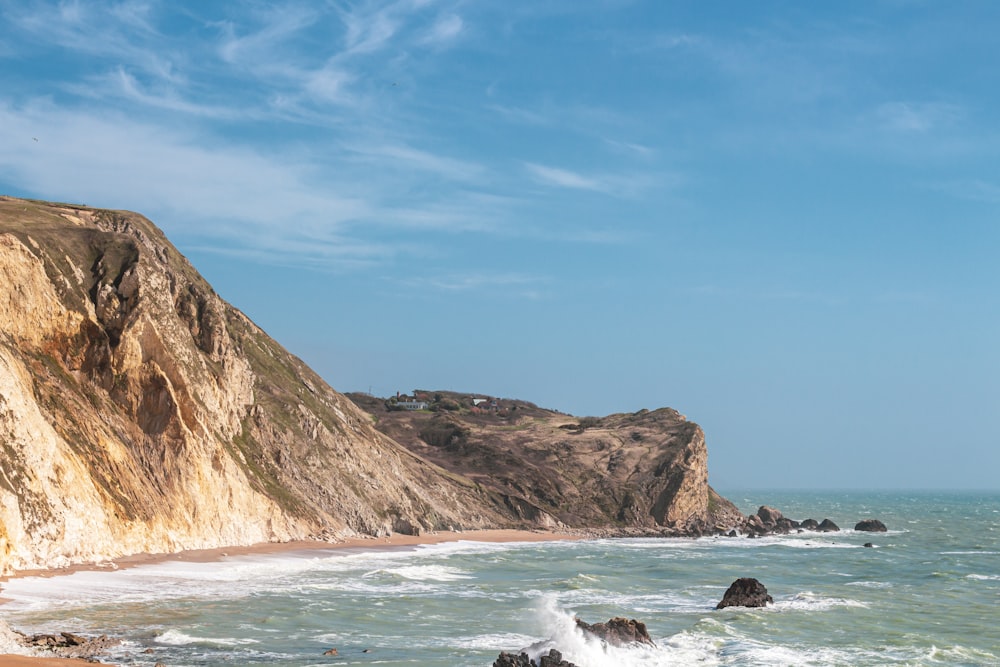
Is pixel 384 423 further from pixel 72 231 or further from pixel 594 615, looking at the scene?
pixel 594 615

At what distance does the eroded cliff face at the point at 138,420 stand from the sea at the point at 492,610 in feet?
9.95

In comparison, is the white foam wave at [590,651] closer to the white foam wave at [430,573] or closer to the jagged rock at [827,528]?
the white foam wave at [430,573]

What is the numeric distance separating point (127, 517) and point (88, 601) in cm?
1144

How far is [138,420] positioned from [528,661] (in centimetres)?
2866

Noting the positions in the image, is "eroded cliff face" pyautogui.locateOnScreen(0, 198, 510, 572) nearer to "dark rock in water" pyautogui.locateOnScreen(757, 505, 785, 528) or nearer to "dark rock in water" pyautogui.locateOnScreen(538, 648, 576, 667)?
"dark rock in water" pyautogui.locateOnScreen(538, 648, 576, 667)

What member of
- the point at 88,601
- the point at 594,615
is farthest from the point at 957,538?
the point at 88,601

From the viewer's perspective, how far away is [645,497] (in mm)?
91062

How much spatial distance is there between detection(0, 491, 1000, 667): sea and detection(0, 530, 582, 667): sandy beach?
87 centimetres

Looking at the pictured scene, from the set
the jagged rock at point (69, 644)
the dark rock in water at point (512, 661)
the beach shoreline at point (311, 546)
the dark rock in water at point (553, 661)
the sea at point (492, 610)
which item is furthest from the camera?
the beach shoreline at point (311, 546)

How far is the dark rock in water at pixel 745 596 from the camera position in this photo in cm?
3450

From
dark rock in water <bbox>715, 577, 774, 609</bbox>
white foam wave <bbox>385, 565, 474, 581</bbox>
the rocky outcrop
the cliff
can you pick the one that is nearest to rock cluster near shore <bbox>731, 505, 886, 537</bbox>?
the rocky outcrop

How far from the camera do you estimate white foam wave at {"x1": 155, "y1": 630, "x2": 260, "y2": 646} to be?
934 inches

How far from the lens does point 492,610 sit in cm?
3300

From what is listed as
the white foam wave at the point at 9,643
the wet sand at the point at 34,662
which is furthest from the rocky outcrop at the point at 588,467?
the wet sand at the point at 34,662
